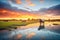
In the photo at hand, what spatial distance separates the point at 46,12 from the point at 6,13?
90 cm

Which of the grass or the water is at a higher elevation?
the grass

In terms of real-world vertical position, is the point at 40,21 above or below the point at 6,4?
below

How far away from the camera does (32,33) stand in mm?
2490

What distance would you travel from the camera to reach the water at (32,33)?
8.02ft

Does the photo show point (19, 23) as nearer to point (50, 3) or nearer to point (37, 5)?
point (37, 5)

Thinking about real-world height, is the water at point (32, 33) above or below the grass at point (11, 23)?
below

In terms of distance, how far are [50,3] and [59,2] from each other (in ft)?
0.64

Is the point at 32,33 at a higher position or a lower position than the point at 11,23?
lower

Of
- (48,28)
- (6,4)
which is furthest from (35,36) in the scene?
(6,4)

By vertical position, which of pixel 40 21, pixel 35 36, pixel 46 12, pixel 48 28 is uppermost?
pixel 46 12

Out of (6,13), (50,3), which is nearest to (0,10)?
(6,13)

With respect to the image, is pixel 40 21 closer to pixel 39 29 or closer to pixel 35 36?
pixel 39 29

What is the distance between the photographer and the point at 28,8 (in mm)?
2547

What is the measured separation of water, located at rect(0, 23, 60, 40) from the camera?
2443mm
